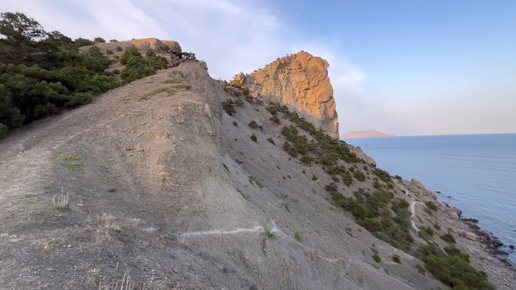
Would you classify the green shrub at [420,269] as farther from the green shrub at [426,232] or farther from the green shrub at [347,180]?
the green shrub at [347,180]

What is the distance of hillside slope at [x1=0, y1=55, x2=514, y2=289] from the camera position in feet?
18.0

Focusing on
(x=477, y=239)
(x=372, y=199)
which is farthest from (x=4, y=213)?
(x=477, y=239)

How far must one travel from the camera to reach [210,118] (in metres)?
16.6

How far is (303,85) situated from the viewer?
296ft

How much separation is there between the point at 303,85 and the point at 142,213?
85739mm

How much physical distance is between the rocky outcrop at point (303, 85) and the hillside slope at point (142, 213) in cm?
6951

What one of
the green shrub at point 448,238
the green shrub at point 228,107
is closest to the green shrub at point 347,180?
the green shrub at point 448,238

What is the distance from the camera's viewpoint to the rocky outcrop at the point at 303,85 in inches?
3487

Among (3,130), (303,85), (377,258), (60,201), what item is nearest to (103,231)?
(60,201)

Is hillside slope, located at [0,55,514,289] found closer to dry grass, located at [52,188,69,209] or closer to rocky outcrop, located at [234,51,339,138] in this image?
dry grass, located at [52,188,69,209]

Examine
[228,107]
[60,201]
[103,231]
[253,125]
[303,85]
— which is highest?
[303,85]

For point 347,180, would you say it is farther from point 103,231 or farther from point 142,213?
point 103,231

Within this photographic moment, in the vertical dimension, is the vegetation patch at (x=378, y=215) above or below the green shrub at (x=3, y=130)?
below

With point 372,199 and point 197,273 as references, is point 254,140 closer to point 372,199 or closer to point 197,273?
point 372,199
